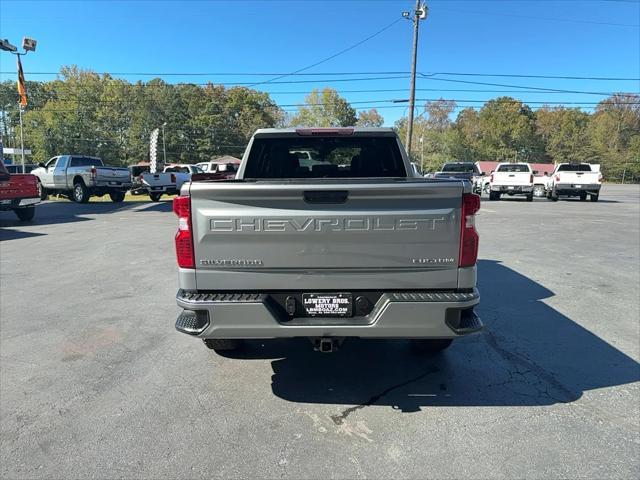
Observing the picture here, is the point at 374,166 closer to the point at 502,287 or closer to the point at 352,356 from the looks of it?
the point at 352,356

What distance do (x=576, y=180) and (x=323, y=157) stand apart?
23.4 m

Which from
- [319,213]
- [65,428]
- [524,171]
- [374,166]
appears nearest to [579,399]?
[319,213]

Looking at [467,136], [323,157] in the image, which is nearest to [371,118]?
[467,136]

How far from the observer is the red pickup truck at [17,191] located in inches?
534

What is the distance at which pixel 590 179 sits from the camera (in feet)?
79.2

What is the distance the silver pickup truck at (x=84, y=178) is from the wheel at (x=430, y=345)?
20053 millimetres

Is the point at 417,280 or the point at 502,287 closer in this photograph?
the point at 417,280

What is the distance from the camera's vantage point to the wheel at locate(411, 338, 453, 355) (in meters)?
4.03

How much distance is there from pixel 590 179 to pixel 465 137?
75.0m

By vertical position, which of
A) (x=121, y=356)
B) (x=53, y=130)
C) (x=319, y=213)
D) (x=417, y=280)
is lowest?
(x=121, y=356)

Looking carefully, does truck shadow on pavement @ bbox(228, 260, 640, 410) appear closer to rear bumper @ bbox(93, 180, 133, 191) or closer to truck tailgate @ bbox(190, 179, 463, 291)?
truck tailgate @ bbox(190, 179, 463, 291)

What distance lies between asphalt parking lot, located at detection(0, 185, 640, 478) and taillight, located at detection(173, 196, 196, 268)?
1134 mm

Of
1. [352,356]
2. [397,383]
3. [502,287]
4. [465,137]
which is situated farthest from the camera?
[465,137]

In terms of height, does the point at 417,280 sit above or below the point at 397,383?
above
